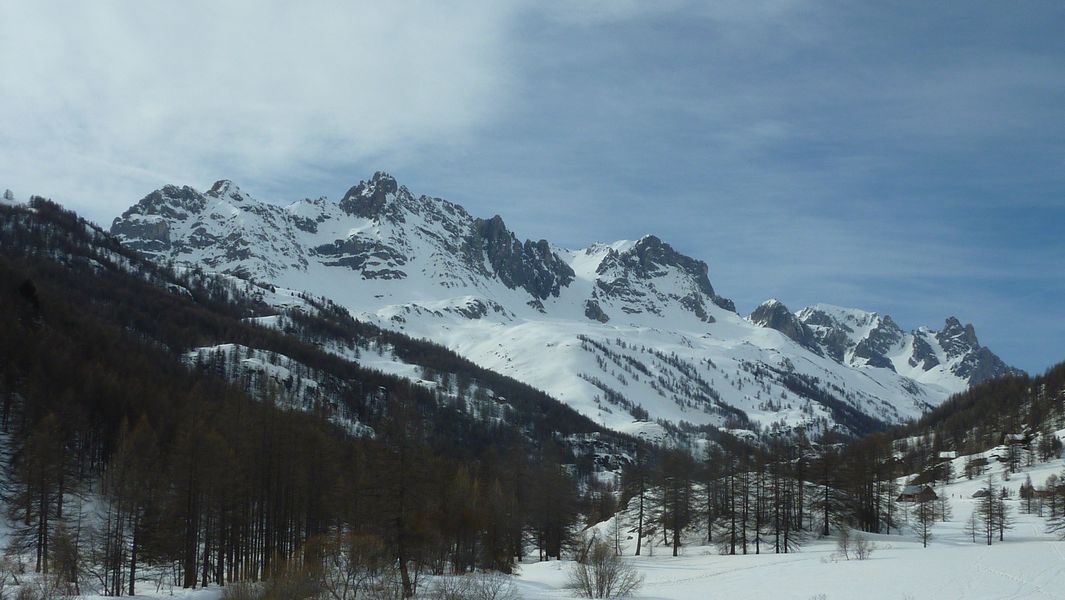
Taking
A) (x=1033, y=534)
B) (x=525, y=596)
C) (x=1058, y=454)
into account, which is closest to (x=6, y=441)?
(x=525, y=596)

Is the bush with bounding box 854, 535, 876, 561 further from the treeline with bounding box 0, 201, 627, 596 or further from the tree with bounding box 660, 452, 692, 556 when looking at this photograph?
the treeline with bounding box 0, 201, 627, 596

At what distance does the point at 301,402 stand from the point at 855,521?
125m

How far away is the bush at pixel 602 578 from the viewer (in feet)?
167

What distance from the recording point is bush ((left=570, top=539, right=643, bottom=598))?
51031 mm

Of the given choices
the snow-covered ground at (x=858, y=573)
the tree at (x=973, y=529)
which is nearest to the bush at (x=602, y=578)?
the snow-covered ground at (x=858, y=573)

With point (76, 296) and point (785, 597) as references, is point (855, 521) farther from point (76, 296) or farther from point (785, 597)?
point (76, 296)

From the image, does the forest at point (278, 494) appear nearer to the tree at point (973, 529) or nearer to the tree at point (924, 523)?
the tree at point (973, 529)

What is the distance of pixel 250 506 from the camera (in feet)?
192

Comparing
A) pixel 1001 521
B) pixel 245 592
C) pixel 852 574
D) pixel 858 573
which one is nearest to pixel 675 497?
pixel 858 573

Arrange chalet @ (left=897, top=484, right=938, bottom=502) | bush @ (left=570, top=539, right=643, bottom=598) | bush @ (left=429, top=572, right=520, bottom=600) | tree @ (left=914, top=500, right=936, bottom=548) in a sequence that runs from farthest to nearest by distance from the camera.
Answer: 1. chalet @ (left=897, top=484, right=938, bottom=502)
2. tree @ (left=914, top=500, right=936, bottom=548)
3. bush @ (left=570, top=539, right=643, bottom=598)
4. bush @ (left=429, top=572, right=520, bottom=600)

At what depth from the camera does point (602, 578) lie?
167 feet

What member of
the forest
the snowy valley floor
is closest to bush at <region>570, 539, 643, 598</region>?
the snowy valley floor

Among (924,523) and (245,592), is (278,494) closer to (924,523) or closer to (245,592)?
(245,592)

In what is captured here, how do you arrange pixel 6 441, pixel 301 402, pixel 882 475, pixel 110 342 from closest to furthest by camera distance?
pixel 6 441 → pixel 882 475 → pixel 110 342 → pixel 301 402
